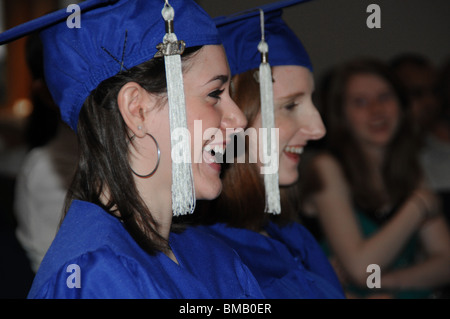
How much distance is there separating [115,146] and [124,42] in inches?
6.7

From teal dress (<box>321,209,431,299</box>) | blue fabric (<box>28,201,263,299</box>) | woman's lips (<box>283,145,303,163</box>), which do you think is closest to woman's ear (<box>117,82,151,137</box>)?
blue fabric (<box>28,201,263,299</box>)

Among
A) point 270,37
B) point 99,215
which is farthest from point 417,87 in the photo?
point 99,215

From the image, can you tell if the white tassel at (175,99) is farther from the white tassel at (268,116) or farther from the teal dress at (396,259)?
the teal dress at (396,259)

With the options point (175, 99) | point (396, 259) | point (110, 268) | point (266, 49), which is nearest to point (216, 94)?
point (175, 99)

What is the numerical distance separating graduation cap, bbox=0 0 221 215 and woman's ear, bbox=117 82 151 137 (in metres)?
0.04

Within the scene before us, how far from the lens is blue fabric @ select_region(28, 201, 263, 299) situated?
2.42ft

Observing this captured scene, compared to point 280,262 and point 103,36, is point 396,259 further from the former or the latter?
point 103,36

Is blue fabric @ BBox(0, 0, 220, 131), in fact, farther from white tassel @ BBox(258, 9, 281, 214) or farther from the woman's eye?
white tassel @ BBox(258, 9, 281, 214)

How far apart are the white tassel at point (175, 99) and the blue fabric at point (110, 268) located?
0.34ft

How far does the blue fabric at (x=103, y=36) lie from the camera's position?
0.84 meters

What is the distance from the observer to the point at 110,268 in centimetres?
74

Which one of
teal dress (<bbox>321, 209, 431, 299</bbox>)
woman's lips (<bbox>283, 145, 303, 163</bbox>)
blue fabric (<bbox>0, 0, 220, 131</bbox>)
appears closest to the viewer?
blue fabric (<bbox>0, 0, 220, 131</bbox>)

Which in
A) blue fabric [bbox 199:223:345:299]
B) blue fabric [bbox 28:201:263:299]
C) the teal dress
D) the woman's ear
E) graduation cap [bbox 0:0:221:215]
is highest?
graduation cap [bbox 0:0:221:215]

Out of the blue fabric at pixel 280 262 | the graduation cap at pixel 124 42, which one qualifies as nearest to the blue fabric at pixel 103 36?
the graduation cap at pixel 124 42
